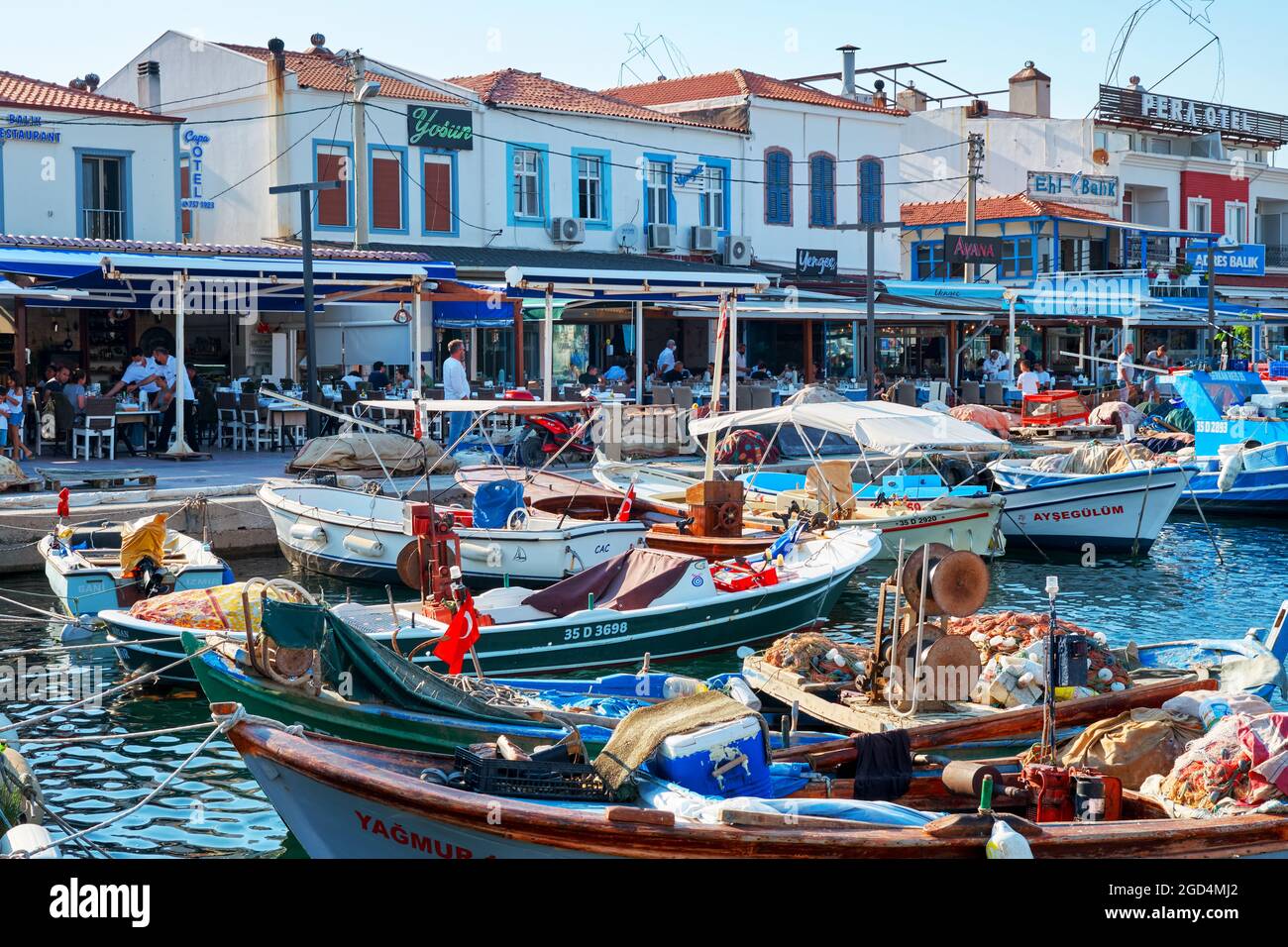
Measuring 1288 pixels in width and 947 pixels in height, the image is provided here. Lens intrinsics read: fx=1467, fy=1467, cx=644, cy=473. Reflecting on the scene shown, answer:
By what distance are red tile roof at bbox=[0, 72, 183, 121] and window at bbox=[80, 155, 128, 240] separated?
91 cm

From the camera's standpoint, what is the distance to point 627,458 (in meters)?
25.0

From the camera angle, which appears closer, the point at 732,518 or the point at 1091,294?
the point at 732,518

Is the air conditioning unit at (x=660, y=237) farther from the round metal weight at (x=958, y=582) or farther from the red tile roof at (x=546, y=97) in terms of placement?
the round metal weight at (x=958, y=582)

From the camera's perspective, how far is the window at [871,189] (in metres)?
40.8

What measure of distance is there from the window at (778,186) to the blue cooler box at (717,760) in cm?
3168

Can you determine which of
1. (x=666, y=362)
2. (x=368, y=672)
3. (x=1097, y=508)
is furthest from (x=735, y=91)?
(x=368, y=672)

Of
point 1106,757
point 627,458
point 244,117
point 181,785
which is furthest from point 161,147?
point 1106,757

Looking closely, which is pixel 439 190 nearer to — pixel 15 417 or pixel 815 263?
pixel 815 263

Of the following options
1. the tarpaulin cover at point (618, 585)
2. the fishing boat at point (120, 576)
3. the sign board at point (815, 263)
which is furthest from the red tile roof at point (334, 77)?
the tarpaulin cover at point (618, 585)

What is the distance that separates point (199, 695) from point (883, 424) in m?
8.65

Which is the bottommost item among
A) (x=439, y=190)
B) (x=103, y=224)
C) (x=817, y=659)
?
(x=817, y=659)

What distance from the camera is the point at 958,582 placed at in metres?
10.7
